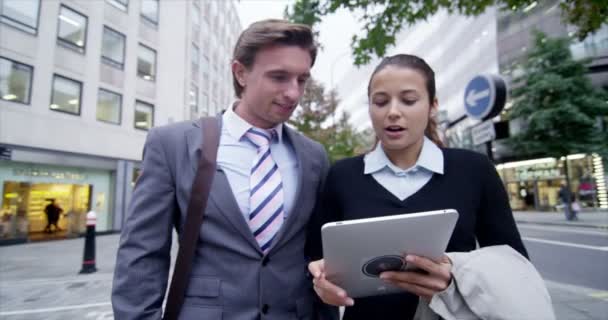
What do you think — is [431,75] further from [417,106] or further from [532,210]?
[532,210]

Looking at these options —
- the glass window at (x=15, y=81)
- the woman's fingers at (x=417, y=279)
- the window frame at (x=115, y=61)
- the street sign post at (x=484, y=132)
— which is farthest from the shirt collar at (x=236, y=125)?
the window frame at (x=115, y=61)

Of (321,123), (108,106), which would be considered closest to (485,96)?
(321,123)

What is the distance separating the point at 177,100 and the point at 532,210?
25272 millimetres

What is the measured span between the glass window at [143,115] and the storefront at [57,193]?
199cm

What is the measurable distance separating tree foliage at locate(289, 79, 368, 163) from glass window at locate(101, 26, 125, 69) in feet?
27.0

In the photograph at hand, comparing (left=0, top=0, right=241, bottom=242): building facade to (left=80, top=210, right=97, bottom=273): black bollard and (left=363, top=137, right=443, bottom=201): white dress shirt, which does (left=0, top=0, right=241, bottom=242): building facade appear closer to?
(left=80, top=210, right=97, bottom=273): black bollard

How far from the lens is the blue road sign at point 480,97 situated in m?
3.74

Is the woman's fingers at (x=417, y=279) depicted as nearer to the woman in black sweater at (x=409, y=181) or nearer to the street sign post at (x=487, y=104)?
the woman in black sweater at (x=409, y=181)

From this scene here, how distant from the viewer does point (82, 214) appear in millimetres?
14938

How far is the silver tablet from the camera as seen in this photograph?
41.3 inches

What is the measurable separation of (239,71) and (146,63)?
17.8 metres

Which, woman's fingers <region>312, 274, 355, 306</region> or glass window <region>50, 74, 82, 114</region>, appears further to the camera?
glass window <region>50, 74, 82, 114</region>

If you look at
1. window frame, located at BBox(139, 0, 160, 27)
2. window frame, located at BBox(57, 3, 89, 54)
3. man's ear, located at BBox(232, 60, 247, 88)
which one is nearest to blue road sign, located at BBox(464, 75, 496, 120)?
man's ear, located at BBox(232, 60, 247, 88)

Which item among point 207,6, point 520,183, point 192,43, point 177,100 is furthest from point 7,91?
point 520,183
